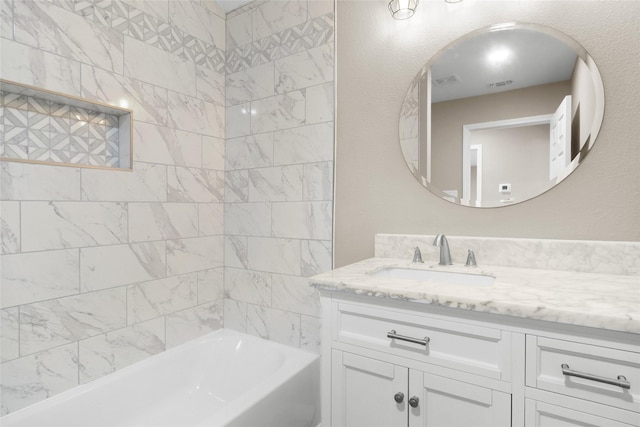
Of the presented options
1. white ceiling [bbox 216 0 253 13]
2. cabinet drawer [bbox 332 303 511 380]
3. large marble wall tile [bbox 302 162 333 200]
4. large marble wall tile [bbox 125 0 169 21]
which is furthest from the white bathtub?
white ceiling [bbox 216 0 253 13]

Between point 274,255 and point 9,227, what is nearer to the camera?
point 9,227

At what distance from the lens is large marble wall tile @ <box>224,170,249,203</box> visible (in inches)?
90.2

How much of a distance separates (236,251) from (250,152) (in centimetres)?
69

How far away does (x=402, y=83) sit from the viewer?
173 cm

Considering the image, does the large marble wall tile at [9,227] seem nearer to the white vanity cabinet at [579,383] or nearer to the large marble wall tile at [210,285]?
the large marble wall tile at [210,285]

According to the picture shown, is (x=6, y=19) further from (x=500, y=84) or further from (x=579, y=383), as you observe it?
(x=579, y=383)

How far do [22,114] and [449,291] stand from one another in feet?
6.33

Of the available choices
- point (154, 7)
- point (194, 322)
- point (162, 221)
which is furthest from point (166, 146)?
point (194, 322)

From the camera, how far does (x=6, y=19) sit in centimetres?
140

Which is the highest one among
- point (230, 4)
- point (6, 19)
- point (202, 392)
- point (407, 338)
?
point (230, 4)

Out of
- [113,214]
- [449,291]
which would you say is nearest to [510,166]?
[449,291]

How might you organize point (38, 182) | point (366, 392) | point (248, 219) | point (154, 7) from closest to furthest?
point (366, 392) < point (38, 182) < point (154, 7) < point (248, 219)

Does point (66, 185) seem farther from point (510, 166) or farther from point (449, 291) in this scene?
point (510, 166)

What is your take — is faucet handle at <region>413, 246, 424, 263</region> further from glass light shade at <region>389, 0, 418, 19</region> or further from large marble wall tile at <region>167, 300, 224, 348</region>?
large marble wall tile at <region>167, 300, 224, 348</region>
